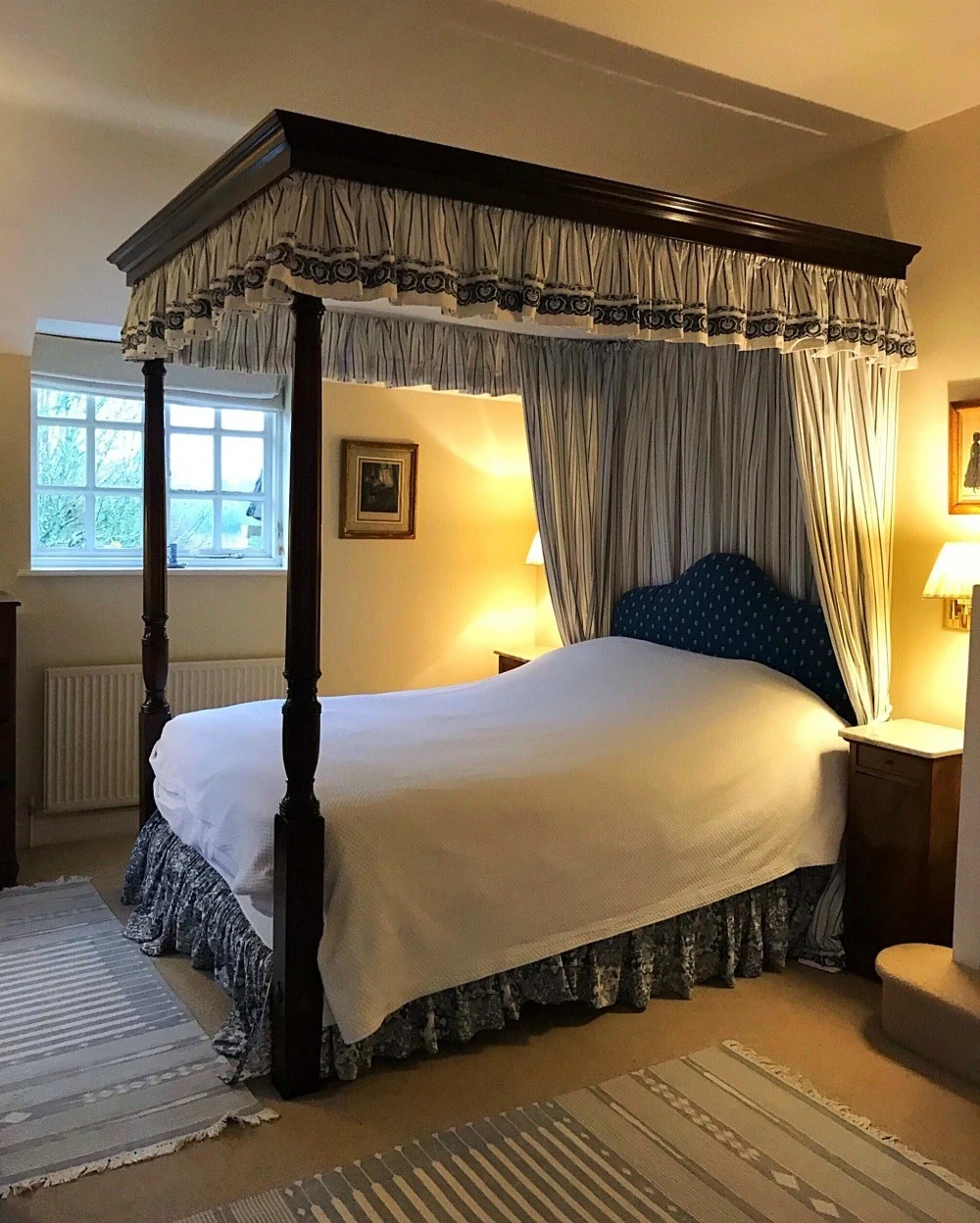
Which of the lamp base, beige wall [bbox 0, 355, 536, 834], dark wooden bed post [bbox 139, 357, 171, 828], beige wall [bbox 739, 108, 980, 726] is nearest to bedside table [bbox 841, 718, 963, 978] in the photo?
beige wall [bbox 739, 108, 980, 726]

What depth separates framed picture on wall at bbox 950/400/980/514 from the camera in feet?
11.5

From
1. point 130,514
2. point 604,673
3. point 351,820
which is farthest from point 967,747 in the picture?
point 130,514

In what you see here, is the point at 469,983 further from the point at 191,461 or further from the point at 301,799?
the point at 191,461

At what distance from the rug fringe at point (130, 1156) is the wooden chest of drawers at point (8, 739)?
1996mm

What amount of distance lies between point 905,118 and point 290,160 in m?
2.25

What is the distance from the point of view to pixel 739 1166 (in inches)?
97.0

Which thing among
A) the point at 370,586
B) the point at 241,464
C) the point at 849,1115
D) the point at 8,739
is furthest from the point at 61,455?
the point at 849,1115

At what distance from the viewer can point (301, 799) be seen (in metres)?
2.70

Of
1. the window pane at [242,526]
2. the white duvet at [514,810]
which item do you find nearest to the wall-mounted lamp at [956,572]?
the white duvet at [514,810]

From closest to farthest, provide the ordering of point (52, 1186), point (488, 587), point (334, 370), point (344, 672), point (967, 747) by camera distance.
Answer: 1. point (52, 1186)
2. point (967, 747)
3. point (334, 370)
4. point (344, 672)
5. point (488, 587)

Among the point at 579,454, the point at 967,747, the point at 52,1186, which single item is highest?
the point at 579,454

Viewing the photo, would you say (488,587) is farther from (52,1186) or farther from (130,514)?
(52,1186)

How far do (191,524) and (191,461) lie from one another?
315 mm

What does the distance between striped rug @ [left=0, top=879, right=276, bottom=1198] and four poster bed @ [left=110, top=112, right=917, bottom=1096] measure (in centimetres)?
15
